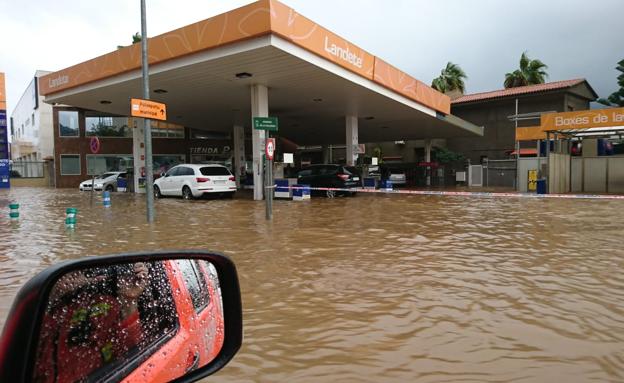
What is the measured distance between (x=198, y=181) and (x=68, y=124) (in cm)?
2154

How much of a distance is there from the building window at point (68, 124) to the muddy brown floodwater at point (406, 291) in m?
26.2

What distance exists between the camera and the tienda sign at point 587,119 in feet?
63.8

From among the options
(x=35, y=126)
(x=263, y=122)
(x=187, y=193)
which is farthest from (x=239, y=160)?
(x=35, y=126)

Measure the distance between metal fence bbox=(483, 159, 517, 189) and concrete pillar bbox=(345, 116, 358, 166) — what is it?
13.7m

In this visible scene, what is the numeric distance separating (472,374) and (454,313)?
1.26m

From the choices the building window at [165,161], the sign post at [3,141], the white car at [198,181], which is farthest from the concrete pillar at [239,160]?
the sign post at [3,141]

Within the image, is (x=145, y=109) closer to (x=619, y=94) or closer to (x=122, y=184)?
(x=122, y=184)

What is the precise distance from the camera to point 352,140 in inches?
964

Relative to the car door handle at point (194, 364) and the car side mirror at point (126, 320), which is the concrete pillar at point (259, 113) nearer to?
the car side mirror at point (126, 320)

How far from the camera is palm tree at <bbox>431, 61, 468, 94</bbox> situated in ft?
164

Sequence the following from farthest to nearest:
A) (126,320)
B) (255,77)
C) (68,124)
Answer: (68,124), (255,77), (126,320)

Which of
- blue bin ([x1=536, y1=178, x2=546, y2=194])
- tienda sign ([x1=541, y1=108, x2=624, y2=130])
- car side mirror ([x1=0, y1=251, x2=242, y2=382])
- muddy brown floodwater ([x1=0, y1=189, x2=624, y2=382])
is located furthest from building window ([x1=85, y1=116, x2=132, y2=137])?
car side mirror ([x1=0, y1=251, x2=242, y2=382])

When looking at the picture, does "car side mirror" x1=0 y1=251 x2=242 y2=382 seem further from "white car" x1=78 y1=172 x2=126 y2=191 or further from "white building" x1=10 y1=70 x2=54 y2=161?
"white building" x1=10 y1=70 x2=54 y2=161

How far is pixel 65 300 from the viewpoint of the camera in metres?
1.14
